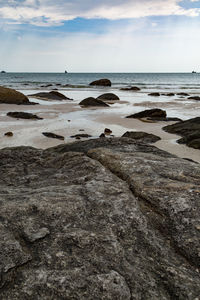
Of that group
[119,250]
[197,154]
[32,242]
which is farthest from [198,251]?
[197,154]

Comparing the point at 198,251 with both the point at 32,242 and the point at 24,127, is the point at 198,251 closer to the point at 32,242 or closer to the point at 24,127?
the point at 32,242

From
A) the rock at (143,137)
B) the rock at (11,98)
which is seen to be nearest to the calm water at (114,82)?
the rock at (11,98)

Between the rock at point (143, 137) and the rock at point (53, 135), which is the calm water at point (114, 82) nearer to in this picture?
the rock at point (143, 137)

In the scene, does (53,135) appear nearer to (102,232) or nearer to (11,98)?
(102,232)

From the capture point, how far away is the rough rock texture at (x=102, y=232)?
190 centimetres

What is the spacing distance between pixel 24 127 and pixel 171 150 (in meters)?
6.15

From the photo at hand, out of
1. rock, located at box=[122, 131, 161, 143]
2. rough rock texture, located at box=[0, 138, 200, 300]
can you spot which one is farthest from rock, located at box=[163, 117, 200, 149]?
rough rock texture, located at box=[0, 138, 200, 300]

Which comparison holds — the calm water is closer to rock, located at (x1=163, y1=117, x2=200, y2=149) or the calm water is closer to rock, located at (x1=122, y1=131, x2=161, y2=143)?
rock, located at (x1=163, y1=117, x2=200, y2=149)

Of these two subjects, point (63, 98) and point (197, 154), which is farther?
point (63, 98)

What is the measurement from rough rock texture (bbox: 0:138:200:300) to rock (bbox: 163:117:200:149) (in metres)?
4.89

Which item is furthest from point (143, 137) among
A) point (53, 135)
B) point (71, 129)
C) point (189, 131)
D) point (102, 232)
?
point (102, 232)

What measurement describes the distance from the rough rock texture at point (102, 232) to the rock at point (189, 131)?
4.89m

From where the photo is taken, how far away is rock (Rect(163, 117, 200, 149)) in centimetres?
846

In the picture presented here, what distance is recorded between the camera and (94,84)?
56156 mm
